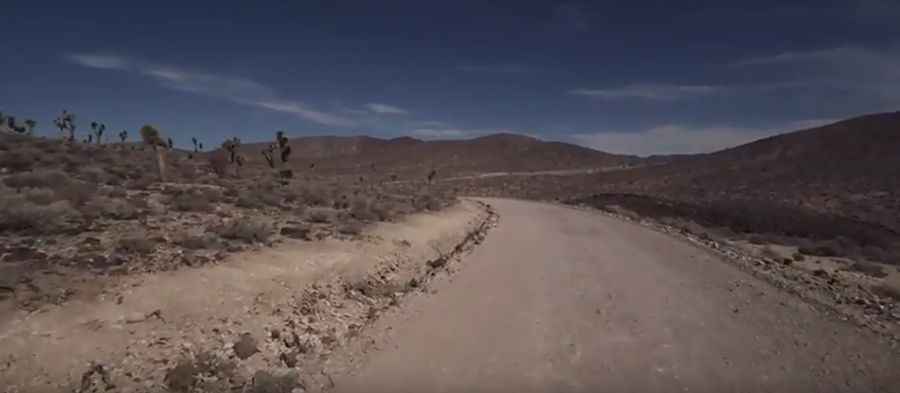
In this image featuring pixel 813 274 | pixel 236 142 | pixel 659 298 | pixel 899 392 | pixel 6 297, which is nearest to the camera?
pixel 899 392

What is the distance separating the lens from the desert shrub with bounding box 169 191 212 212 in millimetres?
15181

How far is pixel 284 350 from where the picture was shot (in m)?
7.62

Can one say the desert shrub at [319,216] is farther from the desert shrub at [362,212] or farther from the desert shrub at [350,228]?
the desert shrub at [362,212]

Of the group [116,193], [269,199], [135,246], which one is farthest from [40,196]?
[269,199]

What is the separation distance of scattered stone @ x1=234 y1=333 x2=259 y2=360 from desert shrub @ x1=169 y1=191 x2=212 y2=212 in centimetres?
939

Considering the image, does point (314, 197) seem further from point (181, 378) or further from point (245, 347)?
point (181, 378)

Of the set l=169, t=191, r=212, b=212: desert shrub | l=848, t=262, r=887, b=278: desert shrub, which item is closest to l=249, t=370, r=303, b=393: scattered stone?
l=169, t=191, r=212, b=212: desert shrub

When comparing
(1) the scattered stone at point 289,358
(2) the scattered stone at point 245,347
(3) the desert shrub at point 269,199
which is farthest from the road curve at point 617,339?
(3) the desert shrub at point 269,199

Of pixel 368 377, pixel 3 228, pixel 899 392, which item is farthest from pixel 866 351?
pixel 3 228

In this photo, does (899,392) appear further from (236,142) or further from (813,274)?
(236,142)

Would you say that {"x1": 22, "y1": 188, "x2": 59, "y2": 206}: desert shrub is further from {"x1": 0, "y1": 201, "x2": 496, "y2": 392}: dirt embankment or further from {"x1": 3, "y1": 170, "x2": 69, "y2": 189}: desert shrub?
{"x1": 0, "y1": 201, "x2": 496, "y2": 392}: dirt embankment

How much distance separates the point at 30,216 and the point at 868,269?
2394 centimetres

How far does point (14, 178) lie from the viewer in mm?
14984

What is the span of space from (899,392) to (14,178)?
2173cm
